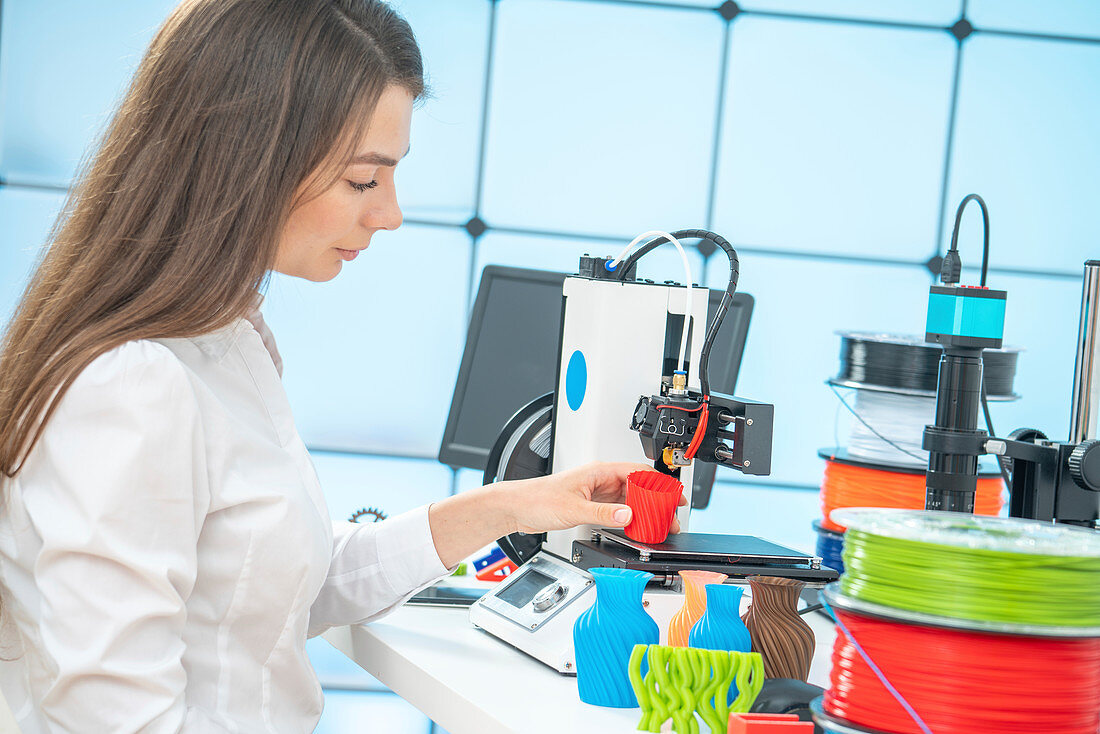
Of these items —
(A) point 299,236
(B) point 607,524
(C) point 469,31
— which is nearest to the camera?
(A) point 299,236

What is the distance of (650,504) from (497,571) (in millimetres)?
567

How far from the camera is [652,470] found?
1.56m

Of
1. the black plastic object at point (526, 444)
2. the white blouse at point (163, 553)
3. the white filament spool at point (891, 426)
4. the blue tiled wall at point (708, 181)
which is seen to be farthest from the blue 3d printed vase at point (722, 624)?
the blue tiled wall at point (708, 181)

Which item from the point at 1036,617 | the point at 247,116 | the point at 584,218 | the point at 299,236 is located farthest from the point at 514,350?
the point at 1036,617

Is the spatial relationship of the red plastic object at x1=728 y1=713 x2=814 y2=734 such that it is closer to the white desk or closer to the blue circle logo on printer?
the white desk

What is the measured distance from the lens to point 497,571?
1935mm

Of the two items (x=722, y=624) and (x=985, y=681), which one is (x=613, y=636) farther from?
(x=985, y=681)

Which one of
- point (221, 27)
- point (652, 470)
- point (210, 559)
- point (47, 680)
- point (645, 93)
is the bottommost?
point (47, 680)

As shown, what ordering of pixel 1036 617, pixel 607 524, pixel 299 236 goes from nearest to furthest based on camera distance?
1. pixel 1036 617
2. pixel 299 236
3. pixel 607 524

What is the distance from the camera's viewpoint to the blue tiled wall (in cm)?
262

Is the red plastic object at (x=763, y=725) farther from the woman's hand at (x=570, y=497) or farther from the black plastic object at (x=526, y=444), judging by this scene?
the black plastic object at (x=526, y=444)

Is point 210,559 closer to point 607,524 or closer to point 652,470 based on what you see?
point 607,524

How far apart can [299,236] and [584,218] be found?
1.43 metres

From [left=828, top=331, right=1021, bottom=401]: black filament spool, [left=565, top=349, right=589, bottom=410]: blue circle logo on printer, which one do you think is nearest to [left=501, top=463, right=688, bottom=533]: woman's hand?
[left=565, top=349, right=589, bottom=410]: blue circle logo on printer
